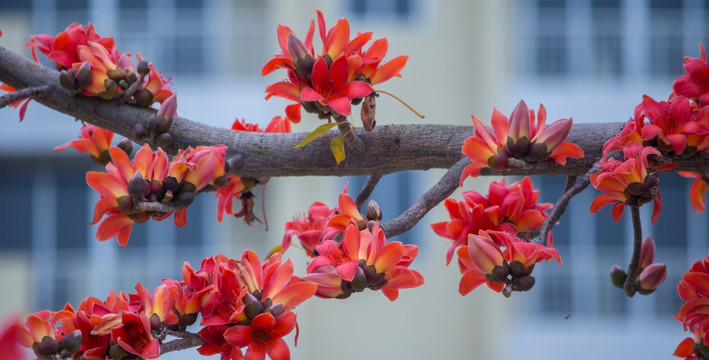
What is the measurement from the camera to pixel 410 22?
736 cm

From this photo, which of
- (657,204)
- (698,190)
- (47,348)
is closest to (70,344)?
(47,348)

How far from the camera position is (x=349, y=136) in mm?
730

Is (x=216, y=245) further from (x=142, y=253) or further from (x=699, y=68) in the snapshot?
(x=699, y=68)

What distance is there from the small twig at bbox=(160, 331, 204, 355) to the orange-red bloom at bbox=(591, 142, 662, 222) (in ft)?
0.97

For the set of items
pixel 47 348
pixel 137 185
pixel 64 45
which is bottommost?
pixel 47 348

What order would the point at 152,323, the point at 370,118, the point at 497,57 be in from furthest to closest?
1. the point at 497,57
2. the point at 370,118
3. the point at 152,323

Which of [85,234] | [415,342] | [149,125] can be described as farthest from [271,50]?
[149,125]

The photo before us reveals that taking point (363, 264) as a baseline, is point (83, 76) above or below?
above

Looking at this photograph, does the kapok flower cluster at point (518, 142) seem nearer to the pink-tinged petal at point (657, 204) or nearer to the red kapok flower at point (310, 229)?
the pink-tinged petal at point (657, 204)

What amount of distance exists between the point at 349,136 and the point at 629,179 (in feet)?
0.71

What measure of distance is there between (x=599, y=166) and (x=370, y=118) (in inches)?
6.8

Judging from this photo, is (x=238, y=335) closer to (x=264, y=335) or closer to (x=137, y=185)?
(x=264, y=335)

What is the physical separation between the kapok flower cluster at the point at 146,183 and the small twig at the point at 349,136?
0.31 ft

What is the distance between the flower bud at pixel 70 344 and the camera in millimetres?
597
